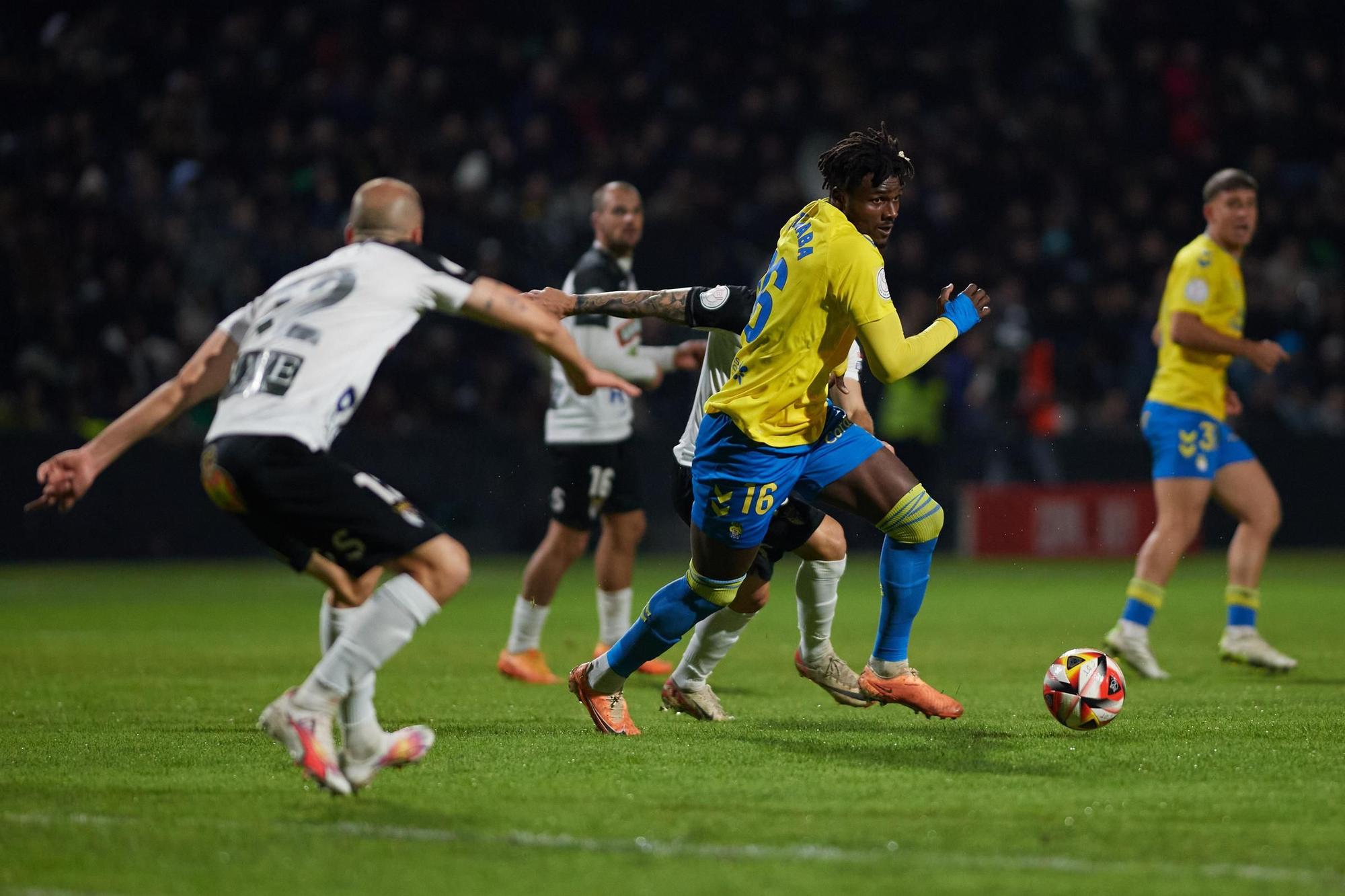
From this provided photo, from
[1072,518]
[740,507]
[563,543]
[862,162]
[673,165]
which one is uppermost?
[862,162]

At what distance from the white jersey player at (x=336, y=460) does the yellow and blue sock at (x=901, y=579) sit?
1910 mm

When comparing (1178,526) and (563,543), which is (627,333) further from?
(1178,526)

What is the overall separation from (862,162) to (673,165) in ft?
50.6

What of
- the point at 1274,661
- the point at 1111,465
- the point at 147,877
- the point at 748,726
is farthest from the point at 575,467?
the point at 1111,465

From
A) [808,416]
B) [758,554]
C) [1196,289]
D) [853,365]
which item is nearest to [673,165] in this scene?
[1196,289]

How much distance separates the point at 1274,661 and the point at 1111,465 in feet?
34.9

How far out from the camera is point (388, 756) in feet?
17.9

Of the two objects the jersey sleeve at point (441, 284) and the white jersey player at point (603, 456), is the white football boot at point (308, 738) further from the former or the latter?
the white jersey player at point (603, 456)

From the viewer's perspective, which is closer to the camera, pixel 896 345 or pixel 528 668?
pixel 896 345

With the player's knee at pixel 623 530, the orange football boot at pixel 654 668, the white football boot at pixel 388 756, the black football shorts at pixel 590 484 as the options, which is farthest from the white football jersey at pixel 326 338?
the orange football boot at pixel 654 668

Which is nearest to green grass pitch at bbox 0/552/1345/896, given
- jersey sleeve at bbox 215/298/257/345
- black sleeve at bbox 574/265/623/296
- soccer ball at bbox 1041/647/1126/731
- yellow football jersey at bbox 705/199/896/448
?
soccer ball at bbox 1041/647/1126/731

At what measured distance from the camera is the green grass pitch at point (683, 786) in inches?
170

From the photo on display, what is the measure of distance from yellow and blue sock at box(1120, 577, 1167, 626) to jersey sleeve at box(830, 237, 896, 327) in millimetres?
3617

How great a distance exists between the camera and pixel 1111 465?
64.2 ft
